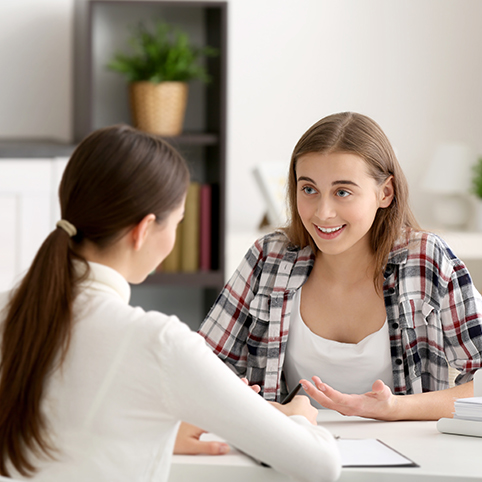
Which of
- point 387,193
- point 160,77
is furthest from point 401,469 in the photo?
point 160,77

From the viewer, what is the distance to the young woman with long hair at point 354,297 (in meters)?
1.53

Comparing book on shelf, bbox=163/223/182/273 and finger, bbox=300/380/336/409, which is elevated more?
finger, bbox=300/380/336/409

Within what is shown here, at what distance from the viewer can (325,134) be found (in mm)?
1551

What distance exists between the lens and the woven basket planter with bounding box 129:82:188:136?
9.05ft

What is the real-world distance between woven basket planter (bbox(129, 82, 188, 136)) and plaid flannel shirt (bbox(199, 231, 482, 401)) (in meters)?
1.21

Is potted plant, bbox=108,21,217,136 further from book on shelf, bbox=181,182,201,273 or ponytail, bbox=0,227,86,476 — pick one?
ponytail, bbox=0,227,86,476

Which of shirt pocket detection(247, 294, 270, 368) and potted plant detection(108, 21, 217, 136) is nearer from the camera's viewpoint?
shirt pocket detection(247, 294, 270, 368)

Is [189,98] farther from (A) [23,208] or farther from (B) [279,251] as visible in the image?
(B) [279,251]

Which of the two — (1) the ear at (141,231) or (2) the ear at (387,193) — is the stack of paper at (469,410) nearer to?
(2) the ear at (387,193)

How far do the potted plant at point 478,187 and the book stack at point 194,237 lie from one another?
3.95ft

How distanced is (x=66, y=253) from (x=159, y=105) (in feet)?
6.34

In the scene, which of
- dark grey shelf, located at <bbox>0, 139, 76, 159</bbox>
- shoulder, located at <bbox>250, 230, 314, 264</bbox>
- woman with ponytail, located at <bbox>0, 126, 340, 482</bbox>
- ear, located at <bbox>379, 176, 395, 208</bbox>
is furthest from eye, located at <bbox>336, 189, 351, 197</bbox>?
dark grey shelf, located at <bbox>0, 139, 76, 159</bbox>

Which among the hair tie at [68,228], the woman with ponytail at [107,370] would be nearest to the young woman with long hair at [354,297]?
the woman with ponytail at [107,370]

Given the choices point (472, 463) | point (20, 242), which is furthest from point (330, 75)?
point (472, 463)
